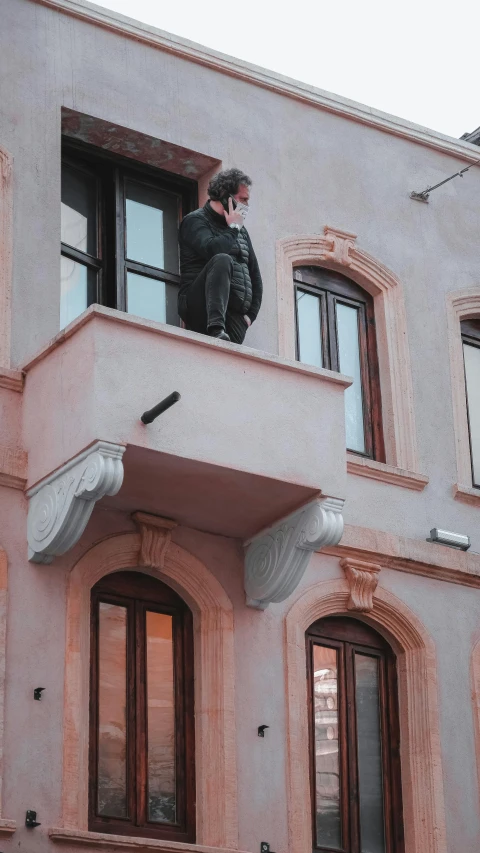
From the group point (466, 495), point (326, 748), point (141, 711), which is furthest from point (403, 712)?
point (141, 711)

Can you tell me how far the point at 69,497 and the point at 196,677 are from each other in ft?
6.81

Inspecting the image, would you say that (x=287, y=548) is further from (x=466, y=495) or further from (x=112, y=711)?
(x=466, y=495)

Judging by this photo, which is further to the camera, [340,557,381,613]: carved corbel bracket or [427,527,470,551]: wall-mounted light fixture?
[427,527,470,551]: wall-mounted light fixture

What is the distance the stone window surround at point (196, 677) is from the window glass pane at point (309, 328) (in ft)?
9.13

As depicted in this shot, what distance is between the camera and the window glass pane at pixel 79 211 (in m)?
16.4

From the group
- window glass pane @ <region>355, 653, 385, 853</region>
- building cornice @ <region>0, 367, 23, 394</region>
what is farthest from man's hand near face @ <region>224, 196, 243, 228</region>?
window glass pane @ <region>355, 653, 385, 853</region>

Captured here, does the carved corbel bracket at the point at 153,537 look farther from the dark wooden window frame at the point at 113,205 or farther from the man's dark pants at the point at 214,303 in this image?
the dark wooden window frame at the point at 113,205

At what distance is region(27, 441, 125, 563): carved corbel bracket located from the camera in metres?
13.7

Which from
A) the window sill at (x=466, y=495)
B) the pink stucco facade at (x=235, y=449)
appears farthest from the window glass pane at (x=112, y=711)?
the window sill at (x=466, y=495)

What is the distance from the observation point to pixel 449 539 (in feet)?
55.5

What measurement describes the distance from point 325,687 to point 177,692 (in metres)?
1.52

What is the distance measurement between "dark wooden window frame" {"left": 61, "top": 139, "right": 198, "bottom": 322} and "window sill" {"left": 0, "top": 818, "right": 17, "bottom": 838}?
4797 millimetres

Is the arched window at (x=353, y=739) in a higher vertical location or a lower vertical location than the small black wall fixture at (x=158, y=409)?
lower

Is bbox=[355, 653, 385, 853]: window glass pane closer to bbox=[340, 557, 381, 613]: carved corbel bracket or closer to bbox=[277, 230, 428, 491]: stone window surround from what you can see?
bbox=[340, 557, 381, 613]: carved corbel bracket
